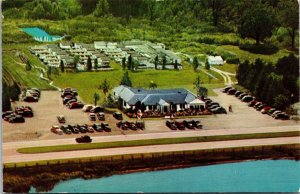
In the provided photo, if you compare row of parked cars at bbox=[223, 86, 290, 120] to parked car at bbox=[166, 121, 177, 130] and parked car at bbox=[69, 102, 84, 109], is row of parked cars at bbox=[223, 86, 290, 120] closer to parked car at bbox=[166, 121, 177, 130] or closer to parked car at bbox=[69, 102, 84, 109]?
parked car at bbox=[166, 121, 177, 130]

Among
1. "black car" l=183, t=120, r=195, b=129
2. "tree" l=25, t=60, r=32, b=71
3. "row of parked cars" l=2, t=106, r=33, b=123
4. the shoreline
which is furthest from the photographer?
"black car" l=183, t=120, r=195, b=129

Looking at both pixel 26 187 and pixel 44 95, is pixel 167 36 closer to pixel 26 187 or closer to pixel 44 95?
pixel 44 95

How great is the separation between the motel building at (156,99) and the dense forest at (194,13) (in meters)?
0.58

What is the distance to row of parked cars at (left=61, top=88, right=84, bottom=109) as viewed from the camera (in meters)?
5.15

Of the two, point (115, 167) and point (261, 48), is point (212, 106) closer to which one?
point (261, 48)

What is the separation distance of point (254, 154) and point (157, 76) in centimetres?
108

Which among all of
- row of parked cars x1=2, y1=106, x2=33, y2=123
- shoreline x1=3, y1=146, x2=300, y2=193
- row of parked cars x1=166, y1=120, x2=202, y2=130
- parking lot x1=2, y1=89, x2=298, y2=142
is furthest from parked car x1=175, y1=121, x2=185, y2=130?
row of parked cars x1=2, y1=106, x2=33, y2=123

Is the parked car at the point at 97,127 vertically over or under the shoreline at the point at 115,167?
over

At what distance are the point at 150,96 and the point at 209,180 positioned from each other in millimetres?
877

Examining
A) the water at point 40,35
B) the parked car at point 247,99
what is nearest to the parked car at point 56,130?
the water at point 40,35

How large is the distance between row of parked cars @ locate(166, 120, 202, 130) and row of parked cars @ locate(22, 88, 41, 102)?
3.73ft

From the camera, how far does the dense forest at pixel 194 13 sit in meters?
5.15

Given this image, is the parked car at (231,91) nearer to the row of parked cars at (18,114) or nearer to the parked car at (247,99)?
the parked car at (247,99)

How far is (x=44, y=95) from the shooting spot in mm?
5137
